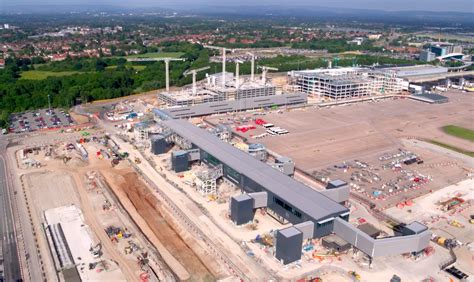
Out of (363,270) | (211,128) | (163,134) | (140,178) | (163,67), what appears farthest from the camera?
(163,67)

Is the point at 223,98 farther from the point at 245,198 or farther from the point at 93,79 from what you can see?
the point at 245,198

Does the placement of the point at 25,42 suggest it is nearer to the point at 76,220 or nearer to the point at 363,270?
the point at 76,220

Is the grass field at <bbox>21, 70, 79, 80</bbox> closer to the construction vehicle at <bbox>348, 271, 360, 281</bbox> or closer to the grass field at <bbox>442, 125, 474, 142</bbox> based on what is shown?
the grass field at <bbox>442, 125, 474, 142</bbox>

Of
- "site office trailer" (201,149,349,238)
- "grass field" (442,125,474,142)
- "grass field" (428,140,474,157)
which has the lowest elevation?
"grass field" (428,140,474,157)

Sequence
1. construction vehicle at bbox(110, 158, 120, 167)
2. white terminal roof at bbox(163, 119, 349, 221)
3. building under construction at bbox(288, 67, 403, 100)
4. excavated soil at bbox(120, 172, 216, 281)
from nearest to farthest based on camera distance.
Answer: excavated soil at bbox(120, 172, 216, 281) → white terminal roof at bbox(163, 119, 349, 221) → construction vehicle at bbox(110, 158, 120, 167) → building under construction at bbox(288, 67, 403, 100)

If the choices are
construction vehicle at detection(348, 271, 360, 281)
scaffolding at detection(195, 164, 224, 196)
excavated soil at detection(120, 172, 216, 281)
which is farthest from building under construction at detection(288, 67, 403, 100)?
construction vehicle at detection(348, 271, 360, 281)

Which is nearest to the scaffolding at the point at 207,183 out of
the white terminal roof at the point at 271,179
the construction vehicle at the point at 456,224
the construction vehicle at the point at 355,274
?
the white terminal roof at the point at 271,179

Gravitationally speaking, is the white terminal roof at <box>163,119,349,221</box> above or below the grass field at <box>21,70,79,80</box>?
above

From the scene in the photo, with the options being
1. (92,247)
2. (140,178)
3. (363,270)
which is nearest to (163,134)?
(140,178)
